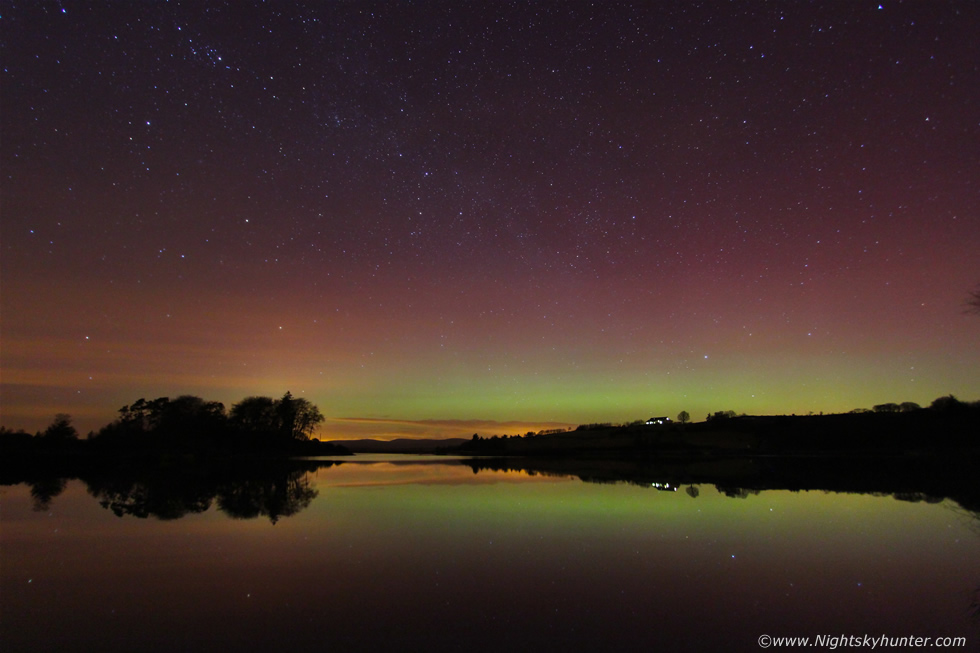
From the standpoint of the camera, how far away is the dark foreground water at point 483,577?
5992 millimetres

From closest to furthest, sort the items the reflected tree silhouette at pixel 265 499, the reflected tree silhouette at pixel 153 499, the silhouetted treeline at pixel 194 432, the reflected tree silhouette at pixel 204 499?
the reflected tree silhouette at pixel 265 499, the reflected tree silhouette at pixel 204 499, the reflected tree silhouette at pixel 153 499, the silhouetted treeline at pixel 194 432

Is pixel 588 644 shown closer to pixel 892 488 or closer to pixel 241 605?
pixel 241 605

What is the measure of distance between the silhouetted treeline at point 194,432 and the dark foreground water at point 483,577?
6228 cm

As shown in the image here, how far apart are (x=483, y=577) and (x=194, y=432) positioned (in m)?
79.0

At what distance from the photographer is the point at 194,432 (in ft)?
241

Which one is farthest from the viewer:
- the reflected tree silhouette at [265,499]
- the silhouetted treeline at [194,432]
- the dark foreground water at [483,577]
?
the silhouetted treeline at [194,432]

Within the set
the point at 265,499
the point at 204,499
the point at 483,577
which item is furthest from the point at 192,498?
the point at 483,577

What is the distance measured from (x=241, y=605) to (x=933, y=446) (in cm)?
8595

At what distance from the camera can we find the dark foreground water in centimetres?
599

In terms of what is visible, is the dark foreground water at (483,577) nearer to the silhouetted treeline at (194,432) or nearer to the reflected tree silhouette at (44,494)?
the reflected tree silhouette at (44,494)

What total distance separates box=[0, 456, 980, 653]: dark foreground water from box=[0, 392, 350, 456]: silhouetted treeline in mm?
62276

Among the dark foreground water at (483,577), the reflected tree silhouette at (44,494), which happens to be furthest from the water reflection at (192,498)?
the dark foreground water at (483,577)

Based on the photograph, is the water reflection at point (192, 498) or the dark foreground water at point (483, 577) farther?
the water reflection at point (192, 498)

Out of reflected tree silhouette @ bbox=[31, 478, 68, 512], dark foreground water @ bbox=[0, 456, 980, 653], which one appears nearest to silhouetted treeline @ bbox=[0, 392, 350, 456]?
reflected tree silhouette @ bbox=[31, 478, 68, 512]
